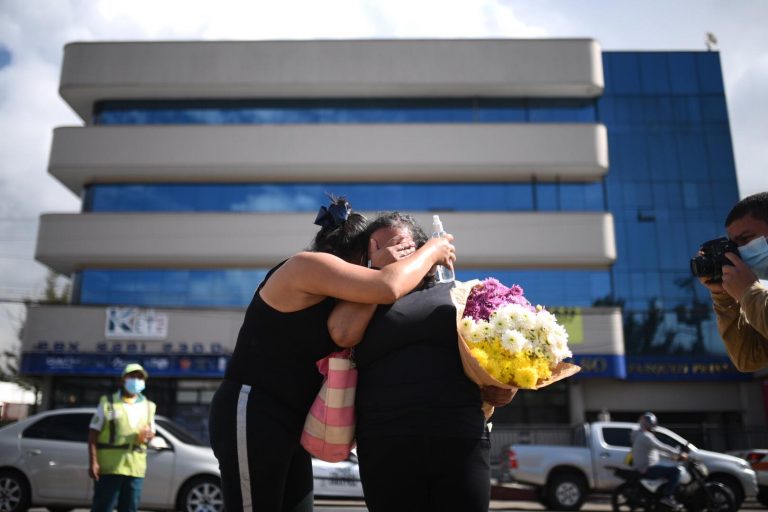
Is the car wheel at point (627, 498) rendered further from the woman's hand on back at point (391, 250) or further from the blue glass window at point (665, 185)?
the blue glass window at point (665, 185)

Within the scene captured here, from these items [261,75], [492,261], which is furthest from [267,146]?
[492,261]

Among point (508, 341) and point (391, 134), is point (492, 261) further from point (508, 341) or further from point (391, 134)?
point (508, 341)

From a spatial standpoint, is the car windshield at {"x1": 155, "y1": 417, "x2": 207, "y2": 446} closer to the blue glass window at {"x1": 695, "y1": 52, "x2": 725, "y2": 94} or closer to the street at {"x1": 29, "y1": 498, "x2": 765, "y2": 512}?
the street at {"x1": 29, "y1": 498, "x2": 765, "y2": 512}

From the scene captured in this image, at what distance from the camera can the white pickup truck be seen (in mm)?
13266

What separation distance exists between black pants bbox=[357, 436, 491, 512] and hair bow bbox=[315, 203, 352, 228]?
3.23ft

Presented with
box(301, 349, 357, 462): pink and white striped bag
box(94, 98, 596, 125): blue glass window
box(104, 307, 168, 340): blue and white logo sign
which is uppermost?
box(94, 98, 596, 125): blue glass window

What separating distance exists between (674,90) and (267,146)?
19.1m

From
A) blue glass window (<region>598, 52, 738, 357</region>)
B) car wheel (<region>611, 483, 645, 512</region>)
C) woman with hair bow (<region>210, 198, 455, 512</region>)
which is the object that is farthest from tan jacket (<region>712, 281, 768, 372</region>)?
blue glass window (<region>598, 52, 738, 357</region>)

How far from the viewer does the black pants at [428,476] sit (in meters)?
2.32

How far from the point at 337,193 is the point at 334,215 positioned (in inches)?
1024

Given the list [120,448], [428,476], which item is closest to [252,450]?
[428,476]

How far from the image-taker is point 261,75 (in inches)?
1162

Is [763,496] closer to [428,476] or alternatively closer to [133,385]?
[133,385]

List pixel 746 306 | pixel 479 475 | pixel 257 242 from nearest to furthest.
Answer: pixel 479 475 < pixel 746 306 < pixel 257 242
